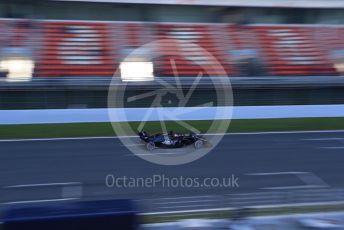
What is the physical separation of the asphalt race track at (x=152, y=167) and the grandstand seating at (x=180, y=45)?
559 cm

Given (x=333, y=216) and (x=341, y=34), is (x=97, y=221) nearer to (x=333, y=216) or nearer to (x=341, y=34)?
(x=333, y=216)

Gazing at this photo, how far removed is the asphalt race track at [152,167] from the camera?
30.6ft

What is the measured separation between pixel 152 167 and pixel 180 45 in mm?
10191

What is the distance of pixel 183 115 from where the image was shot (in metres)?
16.3

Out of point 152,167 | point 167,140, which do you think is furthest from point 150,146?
point 152,167

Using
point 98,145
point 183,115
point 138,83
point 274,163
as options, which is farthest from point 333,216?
point 138,83

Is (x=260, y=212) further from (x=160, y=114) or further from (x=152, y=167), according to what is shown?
(x=160, y=114)

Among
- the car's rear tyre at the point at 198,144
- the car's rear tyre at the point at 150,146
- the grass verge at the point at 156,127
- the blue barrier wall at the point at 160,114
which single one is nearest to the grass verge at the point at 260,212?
the car's rear tyre at the point at 150,146

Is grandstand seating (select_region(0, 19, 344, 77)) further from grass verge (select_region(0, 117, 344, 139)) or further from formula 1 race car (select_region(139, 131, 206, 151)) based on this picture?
formula 1 race car (select_region(139, 131, 206, 151))

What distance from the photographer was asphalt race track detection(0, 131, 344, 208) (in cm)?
931

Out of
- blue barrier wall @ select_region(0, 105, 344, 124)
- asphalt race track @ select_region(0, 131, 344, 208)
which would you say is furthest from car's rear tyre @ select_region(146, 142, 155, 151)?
blue barrier wall @ select_region(0, 105, 344, 124)

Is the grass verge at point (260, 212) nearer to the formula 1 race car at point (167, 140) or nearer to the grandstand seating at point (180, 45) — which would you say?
the formula 1 race car at point (167, 140)

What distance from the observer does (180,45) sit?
67.2 ft

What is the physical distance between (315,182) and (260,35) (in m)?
12.5
